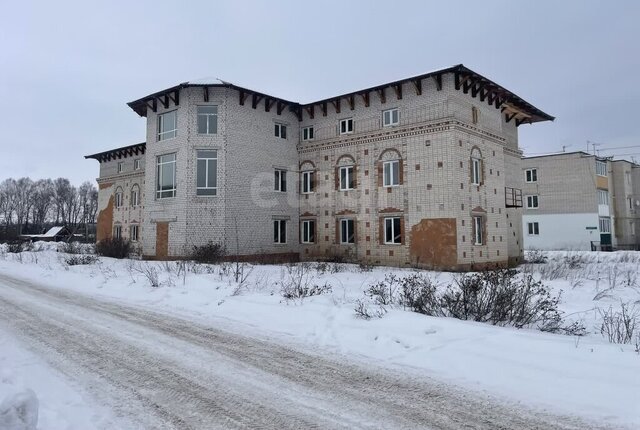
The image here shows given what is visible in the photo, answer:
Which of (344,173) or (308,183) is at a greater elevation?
(344,173)

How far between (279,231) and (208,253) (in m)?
5.65

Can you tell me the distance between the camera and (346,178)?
24531mm

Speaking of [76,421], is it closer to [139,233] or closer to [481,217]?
[481,217]

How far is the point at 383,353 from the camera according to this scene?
19.9 ft

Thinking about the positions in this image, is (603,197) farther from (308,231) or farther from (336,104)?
(308,231)

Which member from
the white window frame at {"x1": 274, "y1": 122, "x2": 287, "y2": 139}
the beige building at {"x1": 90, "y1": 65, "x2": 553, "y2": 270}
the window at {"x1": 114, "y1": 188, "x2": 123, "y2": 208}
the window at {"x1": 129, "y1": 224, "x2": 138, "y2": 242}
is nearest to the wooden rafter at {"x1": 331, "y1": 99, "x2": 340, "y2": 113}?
the beige building at {"x1": 90, "y1": 65, "x2": 553, "y2": 270}

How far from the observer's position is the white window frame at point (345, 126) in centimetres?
2439

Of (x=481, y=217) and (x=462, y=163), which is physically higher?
(x=462, y=163)

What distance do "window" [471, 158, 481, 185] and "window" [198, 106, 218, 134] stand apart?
1378 cm

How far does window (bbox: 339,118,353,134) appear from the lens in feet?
80.1

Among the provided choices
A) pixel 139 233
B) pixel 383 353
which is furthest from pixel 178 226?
pixel 383 353

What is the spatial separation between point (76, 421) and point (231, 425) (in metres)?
1.42

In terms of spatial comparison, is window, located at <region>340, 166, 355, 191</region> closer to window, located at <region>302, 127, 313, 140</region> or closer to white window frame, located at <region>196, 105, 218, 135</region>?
window, located at <region>302, 127, 313, 140</region>

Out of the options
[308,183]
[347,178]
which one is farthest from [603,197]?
[308,183]
